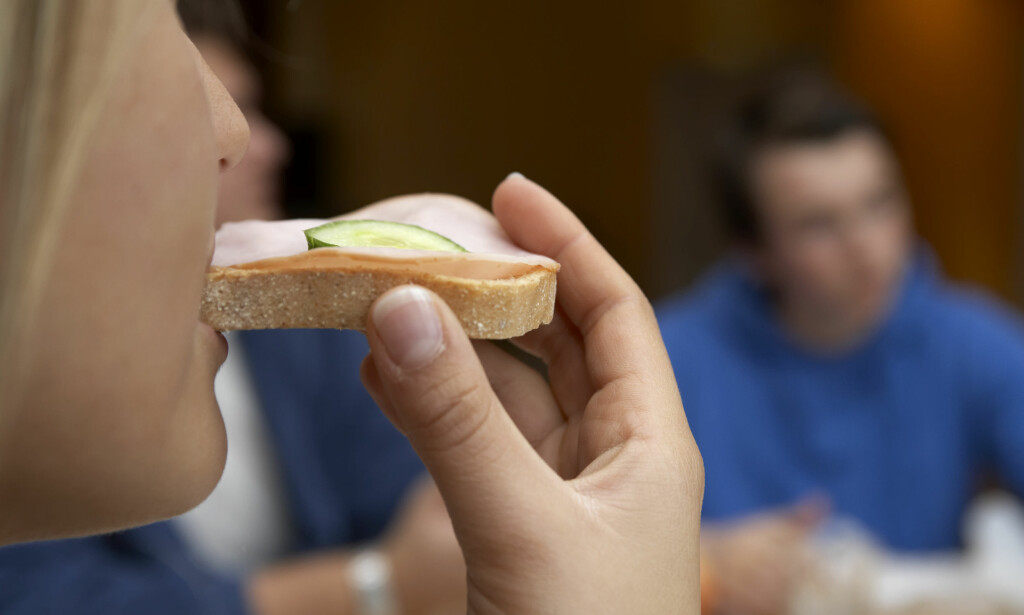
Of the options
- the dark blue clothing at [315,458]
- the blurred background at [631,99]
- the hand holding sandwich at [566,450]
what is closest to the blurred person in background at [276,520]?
the dark blue clothing at [315,458]

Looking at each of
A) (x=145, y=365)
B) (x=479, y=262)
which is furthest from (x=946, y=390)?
(x=145, y=365)

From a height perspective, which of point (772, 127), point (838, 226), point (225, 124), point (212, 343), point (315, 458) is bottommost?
point (315, 458)

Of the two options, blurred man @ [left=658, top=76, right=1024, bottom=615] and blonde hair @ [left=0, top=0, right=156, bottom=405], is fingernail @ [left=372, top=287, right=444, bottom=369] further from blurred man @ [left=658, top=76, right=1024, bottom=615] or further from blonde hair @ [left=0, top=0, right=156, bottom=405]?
blurred man @ [left=658, top=76, right=1024, bottom=615]

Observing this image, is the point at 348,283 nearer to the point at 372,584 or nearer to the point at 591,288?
the point at 591,288

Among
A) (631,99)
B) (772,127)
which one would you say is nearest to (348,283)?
(772,127)

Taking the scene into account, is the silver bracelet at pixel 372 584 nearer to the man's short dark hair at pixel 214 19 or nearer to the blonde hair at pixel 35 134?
the man's short dark hair at pixel 214 19

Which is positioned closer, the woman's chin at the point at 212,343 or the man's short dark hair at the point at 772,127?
the woman's chin at the point at 212,343
